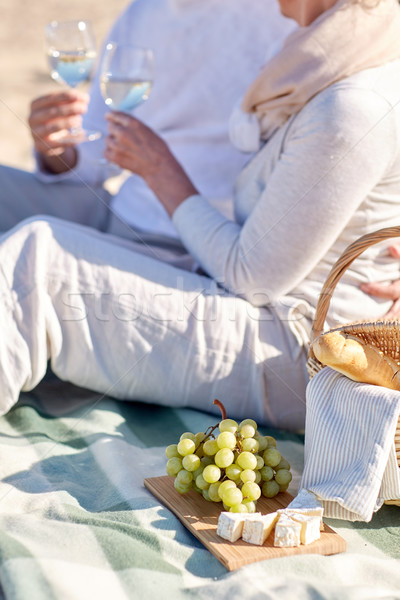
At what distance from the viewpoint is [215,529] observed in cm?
125

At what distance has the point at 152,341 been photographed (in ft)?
5.52

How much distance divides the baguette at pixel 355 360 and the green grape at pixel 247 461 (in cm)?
21

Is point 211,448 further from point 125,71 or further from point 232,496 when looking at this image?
point 125,71

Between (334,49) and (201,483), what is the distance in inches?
37.0

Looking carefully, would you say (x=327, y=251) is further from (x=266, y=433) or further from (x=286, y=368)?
(x=266, y=433)

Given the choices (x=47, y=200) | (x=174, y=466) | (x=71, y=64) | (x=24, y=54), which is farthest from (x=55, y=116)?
(x=24, y=54)

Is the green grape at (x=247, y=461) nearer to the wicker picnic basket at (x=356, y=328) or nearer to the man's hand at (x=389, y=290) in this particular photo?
the wicker picnic basket at (x=356, y=328)

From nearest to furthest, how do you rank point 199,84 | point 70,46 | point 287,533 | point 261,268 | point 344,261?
point 287,533 → point 344,261 → point 261,268 → point 70,46 → point 199,84

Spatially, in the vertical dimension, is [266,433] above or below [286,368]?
below

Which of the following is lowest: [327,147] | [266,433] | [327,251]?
[266,433]

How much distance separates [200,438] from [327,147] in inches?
25.3

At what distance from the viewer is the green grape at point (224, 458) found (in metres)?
1.29

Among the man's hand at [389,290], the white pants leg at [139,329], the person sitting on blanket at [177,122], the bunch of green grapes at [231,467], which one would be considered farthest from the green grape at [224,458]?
the person sitting on blanket at [177,122]

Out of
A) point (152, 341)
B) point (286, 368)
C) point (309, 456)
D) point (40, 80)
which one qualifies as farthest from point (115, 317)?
point (40, 80)
